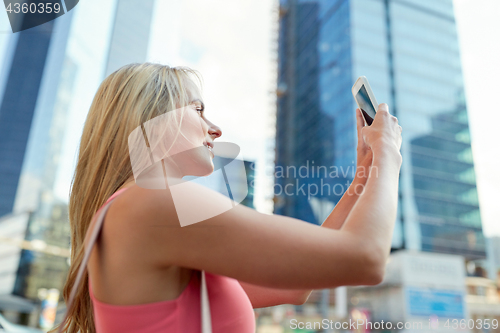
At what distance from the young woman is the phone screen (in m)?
0.12

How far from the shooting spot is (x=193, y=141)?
419 millimetres

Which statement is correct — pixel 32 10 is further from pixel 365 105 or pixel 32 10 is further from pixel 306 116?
pixel 306 116

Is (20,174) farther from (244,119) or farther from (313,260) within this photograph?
(313,260)

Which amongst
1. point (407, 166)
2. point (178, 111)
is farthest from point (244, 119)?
point (407, 166)

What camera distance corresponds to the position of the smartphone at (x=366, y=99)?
53 cm

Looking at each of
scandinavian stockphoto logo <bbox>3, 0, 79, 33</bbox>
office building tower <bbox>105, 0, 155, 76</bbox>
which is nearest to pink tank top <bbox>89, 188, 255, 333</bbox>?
office building tower <bbox>105, 0, 155, 76</bbox>

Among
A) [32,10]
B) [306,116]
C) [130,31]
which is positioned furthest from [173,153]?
[306,116]

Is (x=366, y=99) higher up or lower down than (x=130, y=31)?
lower down

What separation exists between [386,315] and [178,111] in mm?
12758

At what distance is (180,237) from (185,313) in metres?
0.08

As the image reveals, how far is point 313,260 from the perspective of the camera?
0.28m

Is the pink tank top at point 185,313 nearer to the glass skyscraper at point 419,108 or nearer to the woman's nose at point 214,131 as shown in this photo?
the woman's nose at point 214,131

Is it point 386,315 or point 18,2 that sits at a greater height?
point 18,2

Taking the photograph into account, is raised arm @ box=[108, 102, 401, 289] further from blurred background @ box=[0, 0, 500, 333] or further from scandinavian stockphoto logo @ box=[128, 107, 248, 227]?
blurred background @ box=[0, 0, 500, 333]
